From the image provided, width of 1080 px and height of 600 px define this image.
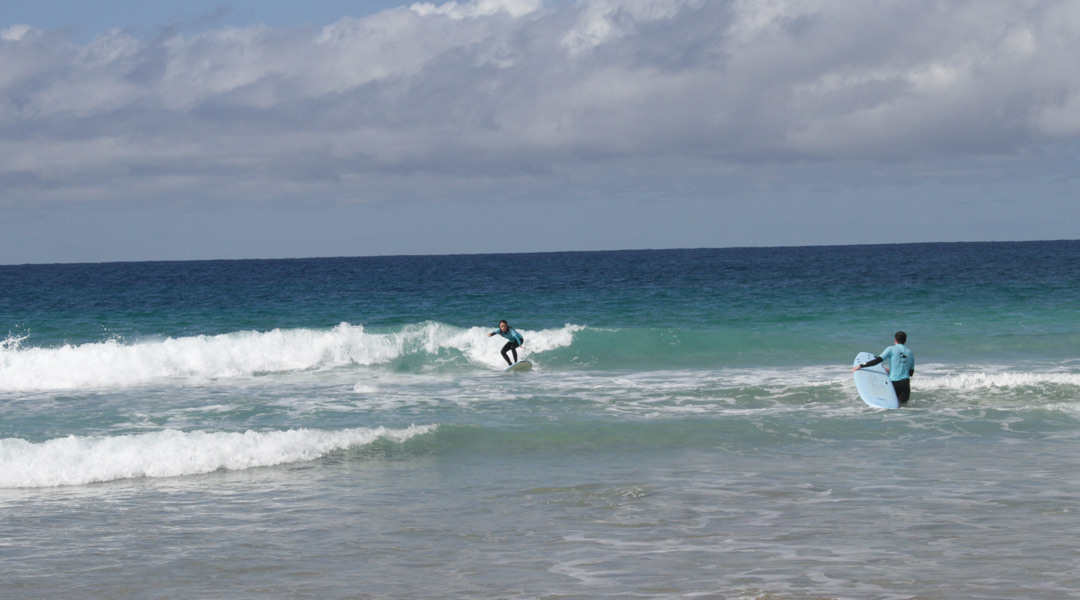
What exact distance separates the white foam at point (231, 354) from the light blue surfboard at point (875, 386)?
10137 mm

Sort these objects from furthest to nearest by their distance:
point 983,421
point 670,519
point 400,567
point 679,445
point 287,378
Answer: point 287,378 → point 983,421 → point 679,445 → point 670,519 → point 400,567

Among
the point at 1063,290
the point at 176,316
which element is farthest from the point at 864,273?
the point at 176,316

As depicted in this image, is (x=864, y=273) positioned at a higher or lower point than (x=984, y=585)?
higher

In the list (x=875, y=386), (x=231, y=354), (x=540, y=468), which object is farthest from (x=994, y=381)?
(x=231, y=354)

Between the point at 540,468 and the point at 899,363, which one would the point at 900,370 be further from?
the point at 540,468

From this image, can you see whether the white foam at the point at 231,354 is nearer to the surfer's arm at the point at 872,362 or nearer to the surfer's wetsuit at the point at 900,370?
the surfer's arm at the point at 872,362

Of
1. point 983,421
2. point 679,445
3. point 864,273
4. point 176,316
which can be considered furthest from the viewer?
point 864,273

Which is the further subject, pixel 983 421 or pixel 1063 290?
pixel 1063 290

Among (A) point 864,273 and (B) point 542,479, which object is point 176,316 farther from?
(A) point 864,273

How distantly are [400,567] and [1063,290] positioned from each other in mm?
43008

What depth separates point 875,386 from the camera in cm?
1650

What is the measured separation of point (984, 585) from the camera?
6957mm

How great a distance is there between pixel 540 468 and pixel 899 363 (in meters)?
7.91

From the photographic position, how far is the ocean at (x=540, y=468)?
7566 millimetres
